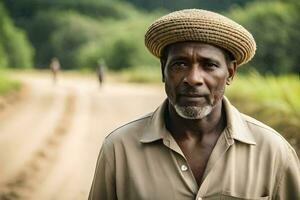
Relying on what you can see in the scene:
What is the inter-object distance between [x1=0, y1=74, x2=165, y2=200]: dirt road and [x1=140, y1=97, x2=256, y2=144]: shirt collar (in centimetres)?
467

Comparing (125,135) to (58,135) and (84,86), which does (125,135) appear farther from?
(84,86)

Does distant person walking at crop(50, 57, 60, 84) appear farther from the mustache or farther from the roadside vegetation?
the mustache

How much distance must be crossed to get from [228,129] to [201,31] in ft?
1.14

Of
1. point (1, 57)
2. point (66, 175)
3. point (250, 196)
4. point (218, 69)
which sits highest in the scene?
point (1, 57)

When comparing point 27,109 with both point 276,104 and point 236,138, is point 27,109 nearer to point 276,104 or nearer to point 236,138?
point 276,104

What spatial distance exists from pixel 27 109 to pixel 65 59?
68.5 ft

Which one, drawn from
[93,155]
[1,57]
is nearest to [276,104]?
[93,155]

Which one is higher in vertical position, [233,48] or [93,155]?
[233,48]

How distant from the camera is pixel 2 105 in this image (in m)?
13.8

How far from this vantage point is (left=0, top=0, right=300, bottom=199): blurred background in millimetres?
7875

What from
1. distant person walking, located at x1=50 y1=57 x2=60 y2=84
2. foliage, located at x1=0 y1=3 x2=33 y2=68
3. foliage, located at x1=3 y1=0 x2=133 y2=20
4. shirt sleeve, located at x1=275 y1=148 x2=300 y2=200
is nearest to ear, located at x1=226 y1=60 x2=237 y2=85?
shirt sleeve, located at x1=275 y1=148 x2=300 y2=200

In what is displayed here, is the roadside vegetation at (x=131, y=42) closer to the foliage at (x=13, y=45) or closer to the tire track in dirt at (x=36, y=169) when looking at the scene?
the foliage at (x=13, y=45)

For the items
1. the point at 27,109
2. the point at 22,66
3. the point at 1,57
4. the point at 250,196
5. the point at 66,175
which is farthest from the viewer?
the point at 22,66

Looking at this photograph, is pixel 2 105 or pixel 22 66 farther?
pixel 22 66
